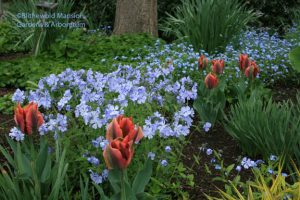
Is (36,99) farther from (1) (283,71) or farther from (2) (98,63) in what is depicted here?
(1) (283,71)

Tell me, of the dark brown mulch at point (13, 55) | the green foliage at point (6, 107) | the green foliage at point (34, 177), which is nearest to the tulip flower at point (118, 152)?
the green foliage at point (34, 177)

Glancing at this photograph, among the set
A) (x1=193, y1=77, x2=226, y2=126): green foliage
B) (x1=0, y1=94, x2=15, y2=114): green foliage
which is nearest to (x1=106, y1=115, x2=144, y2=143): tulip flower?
(x1=193, y1=77, x2=226, y2=126): green foliage

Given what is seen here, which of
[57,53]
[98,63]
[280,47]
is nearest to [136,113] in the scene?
[98,63]

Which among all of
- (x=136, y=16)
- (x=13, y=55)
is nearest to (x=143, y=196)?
(x=13, y=55)

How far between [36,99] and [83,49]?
3.29 m

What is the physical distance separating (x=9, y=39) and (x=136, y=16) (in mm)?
1874

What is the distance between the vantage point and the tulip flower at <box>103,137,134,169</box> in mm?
1661

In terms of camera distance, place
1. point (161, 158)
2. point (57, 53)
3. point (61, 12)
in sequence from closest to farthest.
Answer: point (161, 158) < point (57, 53) < point (61, 12)

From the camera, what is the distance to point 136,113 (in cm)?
288

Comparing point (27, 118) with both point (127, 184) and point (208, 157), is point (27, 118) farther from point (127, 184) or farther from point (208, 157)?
point (208, 157)

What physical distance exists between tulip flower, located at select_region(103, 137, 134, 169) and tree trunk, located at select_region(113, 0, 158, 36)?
5.54m

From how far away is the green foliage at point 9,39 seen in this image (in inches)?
271

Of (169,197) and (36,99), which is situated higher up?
(36,99)

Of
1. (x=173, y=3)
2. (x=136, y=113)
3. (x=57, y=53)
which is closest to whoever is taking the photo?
(x=136, y=113)
